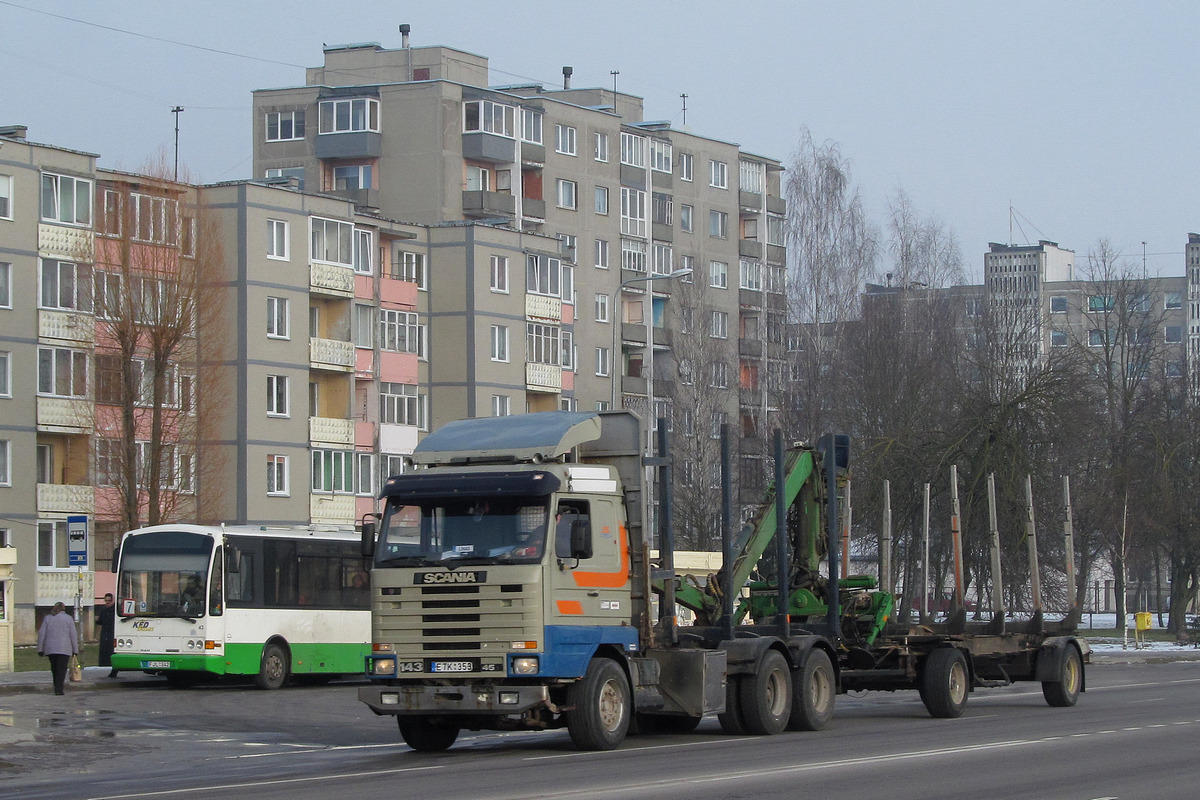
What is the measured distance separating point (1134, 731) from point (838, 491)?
5.38 meters

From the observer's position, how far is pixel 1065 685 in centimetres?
2506

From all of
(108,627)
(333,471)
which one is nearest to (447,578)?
(108,627)

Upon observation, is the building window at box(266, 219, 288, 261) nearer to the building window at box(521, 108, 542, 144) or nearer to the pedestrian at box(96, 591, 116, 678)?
the building window at box(521, 108, 542, 144)

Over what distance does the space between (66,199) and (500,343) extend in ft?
71.2

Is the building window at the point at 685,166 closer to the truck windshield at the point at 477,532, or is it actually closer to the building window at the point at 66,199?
the building window at the point at 66,199

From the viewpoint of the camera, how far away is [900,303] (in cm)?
6794

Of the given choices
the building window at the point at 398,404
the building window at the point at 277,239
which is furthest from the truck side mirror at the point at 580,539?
the building window at the point at 398,404

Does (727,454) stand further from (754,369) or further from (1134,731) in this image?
(754,369)

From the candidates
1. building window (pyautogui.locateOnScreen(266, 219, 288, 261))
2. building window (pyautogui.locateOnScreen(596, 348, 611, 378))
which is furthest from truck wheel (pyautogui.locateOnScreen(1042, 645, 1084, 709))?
building window (pyautogui.locateOnScreen(596, 348, 611, 378))

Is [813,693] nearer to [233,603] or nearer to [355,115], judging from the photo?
[233,603]

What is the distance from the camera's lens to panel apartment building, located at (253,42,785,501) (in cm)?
7188

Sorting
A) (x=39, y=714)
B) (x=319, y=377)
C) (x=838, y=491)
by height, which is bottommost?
(x=39, y=714)

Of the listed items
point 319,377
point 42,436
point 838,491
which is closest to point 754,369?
point 319,377

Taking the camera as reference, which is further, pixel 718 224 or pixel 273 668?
pixel 718 224
